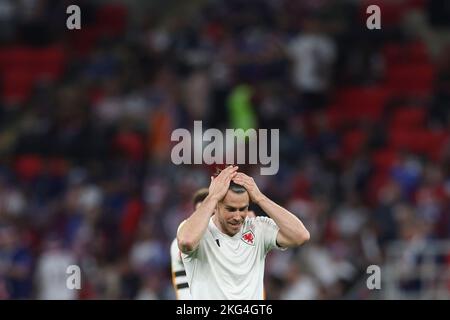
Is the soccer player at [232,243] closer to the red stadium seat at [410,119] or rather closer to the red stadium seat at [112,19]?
the red stadium seat at [410,119]

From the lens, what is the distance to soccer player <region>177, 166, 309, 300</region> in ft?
27.7

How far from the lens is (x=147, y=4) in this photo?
23.7 meters

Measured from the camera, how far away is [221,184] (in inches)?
332

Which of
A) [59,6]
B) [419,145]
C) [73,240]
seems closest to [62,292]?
[73,240]

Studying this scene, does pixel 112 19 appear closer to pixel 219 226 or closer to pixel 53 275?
pixel 53 275

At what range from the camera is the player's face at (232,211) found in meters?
8.43

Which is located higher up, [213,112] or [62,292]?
[213,112]

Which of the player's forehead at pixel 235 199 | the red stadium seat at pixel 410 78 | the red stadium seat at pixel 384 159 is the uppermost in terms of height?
the red stadium seat at pixel 410 78

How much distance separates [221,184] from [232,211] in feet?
0.66

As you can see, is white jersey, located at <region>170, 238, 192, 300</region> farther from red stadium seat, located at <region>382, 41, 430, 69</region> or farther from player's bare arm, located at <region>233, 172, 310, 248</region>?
red stadium seat, located at <region>382, 41, 430, 69</region>

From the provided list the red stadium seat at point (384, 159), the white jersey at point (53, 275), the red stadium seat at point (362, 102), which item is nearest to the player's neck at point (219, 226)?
the white jersey at point (53, 275)

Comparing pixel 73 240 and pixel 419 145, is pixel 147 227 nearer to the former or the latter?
pixel 73 240

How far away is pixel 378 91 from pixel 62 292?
6.49 meters

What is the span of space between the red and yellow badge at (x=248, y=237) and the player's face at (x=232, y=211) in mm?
67
